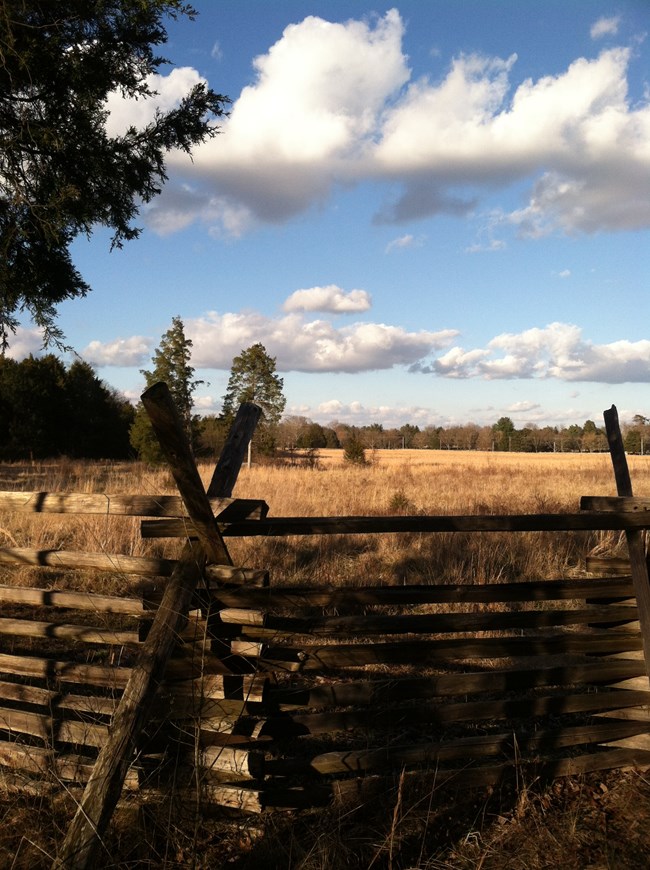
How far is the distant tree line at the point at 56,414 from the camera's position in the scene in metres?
36.5

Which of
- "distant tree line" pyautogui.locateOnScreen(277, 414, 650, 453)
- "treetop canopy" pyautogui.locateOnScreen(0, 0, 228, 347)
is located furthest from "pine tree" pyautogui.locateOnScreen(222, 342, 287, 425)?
"distant tree line" pyautogui.locateOnScreen(277, 414, 650, 453)

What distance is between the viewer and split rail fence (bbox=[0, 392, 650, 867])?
3.21 meters

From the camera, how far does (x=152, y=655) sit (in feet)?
9.78

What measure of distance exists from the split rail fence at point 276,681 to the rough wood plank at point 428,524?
1 centimetres

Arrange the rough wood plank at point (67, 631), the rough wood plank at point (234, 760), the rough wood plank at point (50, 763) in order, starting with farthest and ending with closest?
the rough wood plank at point (67, 631), the rough wood plank at point (50, 763), the rough wood plank at point (234, 760)

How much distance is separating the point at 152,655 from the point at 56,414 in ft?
127

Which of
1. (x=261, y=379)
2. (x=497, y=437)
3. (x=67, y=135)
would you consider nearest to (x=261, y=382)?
(x=261, y=379)

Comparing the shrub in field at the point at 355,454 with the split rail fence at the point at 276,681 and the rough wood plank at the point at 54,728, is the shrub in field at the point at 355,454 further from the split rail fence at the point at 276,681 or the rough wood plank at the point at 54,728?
the rough wood plank at the point at 54,728

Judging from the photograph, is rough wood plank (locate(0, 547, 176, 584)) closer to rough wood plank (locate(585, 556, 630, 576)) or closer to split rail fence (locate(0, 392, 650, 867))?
split rail fence (locate(0, 392, 650, 867))

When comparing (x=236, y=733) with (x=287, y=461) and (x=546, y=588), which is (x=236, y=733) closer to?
(x=546, y=588)

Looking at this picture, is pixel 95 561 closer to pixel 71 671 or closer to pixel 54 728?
pixel 71 671

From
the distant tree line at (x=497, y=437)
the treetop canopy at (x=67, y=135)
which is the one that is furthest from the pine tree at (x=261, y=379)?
the distant tree line at (x=497, y=437)

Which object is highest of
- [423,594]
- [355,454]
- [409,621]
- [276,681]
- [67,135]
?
[67,135]

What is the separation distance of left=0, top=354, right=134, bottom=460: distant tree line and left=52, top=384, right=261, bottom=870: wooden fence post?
35.0m
